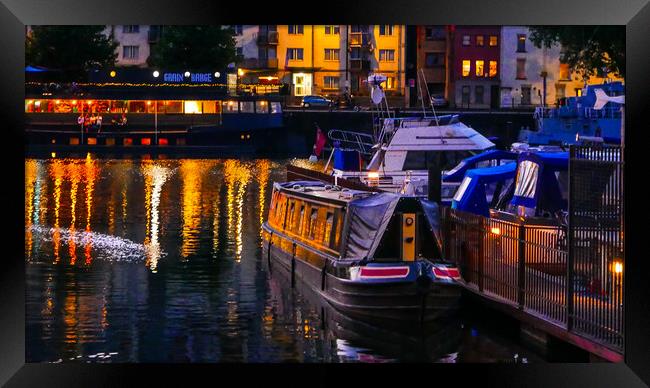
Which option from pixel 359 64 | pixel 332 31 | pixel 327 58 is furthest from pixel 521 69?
pixel 332 31

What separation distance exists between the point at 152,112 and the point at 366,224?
215 ft

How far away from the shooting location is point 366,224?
73.5ft

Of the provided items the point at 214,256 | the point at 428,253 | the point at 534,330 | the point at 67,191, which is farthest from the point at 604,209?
the point at 67,191

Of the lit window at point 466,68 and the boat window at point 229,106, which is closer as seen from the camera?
the boat window at point 229,106

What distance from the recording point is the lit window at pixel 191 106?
8631 cm

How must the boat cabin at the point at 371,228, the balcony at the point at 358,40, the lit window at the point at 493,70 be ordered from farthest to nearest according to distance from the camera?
the balcony at the point at 358,40 → the lit window at the point at 493,70 → the boat cabin at the point at 371,228

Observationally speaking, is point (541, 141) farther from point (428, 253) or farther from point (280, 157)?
point (428, 253)

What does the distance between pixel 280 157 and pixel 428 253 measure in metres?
63.5

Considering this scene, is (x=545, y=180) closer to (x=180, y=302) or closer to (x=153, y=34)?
(x=180, y=302)

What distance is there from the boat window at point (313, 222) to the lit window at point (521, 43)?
255 ft

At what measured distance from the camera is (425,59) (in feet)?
336

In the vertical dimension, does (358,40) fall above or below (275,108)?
above
